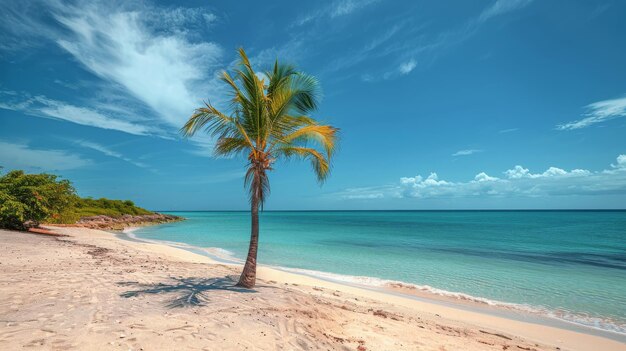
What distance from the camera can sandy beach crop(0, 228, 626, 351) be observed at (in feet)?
15.8

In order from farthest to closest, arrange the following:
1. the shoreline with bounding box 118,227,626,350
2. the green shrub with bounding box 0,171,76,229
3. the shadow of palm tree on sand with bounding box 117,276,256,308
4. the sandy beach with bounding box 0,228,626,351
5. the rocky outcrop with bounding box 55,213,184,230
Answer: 1. the rocky outcrop with bounding box 55,213,184,230
2. the green shrub with bounding box 0,171,76,229
3. the shoreline with bounding box 118,227,626,350
4. the shadow of palm tree on sand with bounding box 117,276,256,308
5. the sandy beach with bounding box 0,228,626,351

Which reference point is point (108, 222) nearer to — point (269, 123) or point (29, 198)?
point (29, 198)

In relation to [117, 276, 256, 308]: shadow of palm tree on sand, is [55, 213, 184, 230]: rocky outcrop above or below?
above

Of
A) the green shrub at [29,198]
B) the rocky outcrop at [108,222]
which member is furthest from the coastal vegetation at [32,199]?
the rocky outcrop at [108,222]

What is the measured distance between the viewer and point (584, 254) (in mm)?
24422

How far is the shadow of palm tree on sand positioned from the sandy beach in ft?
0.08

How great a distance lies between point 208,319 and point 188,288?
2.75 meters

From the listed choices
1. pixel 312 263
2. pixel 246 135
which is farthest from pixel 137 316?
pixel 312 263

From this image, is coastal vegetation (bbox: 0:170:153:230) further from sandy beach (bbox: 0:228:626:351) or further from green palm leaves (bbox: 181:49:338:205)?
green palm leaves (bbox: 181:49:338:205)

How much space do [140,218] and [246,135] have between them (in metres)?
62.4

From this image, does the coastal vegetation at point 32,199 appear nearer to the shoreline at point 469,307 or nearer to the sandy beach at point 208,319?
the sandy beach at point 208,319

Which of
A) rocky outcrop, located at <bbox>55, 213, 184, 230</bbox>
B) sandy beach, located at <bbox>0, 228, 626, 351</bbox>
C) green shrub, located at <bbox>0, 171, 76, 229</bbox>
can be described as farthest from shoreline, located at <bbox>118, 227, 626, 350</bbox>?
rocky outcrop, located at <bbox>55, 213, 184, 230</bbox>

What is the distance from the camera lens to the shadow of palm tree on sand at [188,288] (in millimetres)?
6891

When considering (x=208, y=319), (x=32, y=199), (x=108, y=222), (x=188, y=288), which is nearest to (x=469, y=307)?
(x=208, y=319)
